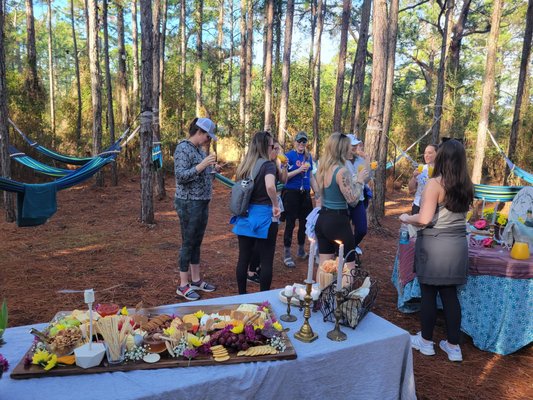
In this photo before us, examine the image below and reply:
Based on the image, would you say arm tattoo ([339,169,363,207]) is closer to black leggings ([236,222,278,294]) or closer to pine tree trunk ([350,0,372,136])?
black leggings ([236,222,278,294])

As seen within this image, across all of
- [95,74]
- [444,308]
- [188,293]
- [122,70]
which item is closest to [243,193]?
[188,293]

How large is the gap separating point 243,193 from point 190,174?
1.70ft

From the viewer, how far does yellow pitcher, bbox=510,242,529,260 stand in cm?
261

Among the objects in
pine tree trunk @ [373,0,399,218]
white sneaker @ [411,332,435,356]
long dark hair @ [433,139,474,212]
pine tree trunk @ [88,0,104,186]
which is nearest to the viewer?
long dark hair @ [433,139,474,212]

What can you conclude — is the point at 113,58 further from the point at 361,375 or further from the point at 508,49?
the point at 361,375

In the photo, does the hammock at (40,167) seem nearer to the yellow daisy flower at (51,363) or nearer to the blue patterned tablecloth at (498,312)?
the yellow daisy flower at (51,363)

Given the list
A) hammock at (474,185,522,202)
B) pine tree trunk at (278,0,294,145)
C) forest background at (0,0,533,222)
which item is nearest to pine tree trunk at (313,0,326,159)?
forest background at (0,0,533,222)

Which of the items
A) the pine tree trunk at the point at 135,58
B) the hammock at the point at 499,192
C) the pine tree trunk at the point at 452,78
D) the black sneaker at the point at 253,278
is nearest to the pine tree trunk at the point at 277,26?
the pine tree trunk at the point at 135,58

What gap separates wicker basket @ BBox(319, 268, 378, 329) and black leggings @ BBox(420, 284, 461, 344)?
79cm

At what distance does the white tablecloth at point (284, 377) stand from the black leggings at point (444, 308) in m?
0.89

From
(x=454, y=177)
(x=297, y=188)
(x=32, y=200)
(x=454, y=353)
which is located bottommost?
(x=454, y=353)

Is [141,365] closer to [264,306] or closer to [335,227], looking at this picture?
[264,306]

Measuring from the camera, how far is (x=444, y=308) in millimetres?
2479

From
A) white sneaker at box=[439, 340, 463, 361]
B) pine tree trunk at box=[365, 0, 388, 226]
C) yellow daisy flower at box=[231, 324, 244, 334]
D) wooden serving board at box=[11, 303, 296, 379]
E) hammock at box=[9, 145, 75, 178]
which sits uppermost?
pine tree trunk at box=[365, 0, 388, 226]
